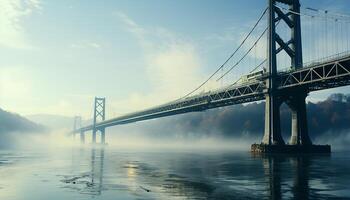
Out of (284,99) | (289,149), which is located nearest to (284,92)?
(284,99)

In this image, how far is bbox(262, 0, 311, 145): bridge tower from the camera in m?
77.8

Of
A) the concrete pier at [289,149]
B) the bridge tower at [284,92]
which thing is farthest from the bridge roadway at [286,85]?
the concrete pier at [289,149]

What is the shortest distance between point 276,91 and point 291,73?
194 inches

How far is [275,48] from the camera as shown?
270 ft

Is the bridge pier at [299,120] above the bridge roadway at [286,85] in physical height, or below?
below

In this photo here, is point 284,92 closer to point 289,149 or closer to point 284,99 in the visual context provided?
point 284,99

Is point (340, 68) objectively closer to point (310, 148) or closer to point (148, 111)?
point (310, 148)

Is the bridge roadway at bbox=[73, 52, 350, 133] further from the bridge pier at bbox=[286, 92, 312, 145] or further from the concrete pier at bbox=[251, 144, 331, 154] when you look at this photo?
the concrete pier at bbox=[251, 144, 331, 154]

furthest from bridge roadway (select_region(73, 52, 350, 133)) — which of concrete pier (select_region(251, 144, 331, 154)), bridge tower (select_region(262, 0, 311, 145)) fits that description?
concrete pier (select_region(251, 144, 331, 154))

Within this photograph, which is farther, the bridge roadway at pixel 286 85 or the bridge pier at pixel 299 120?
the bridge pier at pixel 299 120

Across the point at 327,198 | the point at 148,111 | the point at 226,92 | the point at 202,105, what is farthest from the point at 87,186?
the point at 148,111

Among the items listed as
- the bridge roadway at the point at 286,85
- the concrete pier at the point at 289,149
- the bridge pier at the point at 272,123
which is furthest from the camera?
the bridge pier at the point at 272,123

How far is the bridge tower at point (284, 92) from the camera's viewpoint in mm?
77750

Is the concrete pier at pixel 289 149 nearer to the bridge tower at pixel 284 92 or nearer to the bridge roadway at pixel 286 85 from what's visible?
the bridge tower at pixel 284 92
